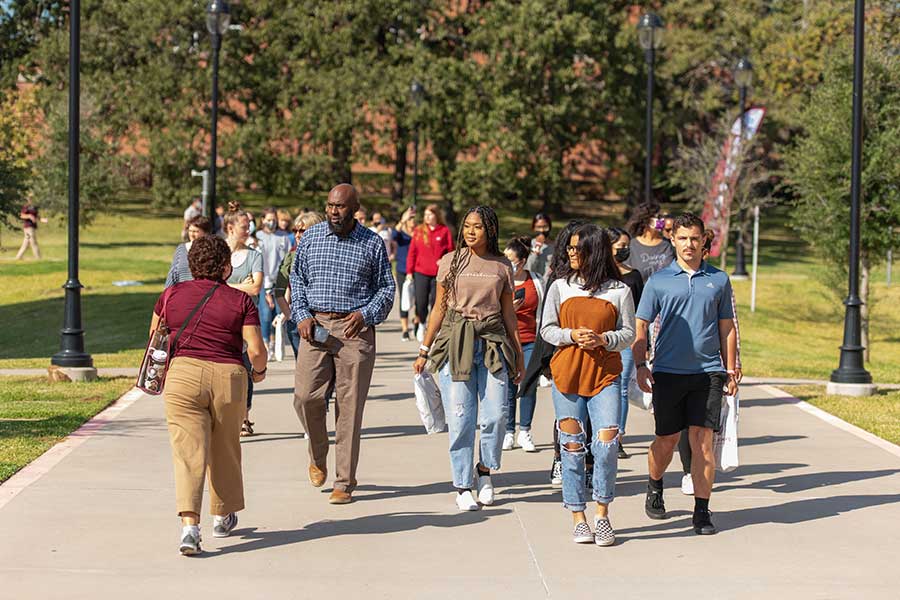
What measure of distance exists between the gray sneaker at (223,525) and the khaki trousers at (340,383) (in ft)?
3.50

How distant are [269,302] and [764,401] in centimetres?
539

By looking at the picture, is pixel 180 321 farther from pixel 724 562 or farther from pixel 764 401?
pixel 764 401

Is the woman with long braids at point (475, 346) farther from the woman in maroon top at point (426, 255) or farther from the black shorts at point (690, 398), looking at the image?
the woman in maroon top at point (426, 255)

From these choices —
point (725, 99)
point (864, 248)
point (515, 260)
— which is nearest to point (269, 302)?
point (515, 260)

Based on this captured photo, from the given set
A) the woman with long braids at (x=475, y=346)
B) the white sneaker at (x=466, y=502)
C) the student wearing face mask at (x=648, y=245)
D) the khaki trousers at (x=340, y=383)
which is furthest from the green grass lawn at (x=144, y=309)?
the white sneaker at (x=466, y=502)

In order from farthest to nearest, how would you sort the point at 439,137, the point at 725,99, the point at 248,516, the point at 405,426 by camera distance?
the point at 725,99
the point at 439,137
the point at 405,426
the point at 248,516

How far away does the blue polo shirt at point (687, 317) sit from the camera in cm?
796

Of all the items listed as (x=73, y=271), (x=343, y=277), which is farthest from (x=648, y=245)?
(x=73, y=271)

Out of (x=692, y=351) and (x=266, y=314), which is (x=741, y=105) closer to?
(x=266, y=314)

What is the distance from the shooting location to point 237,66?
5162 centimetres

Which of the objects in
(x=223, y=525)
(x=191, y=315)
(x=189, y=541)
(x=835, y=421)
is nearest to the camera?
(x=189, y=541)

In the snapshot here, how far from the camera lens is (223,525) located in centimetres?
765

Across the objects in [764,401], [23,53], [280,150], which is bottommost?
[764,401]

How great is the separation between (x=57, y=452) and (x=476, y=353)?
3.49 m
